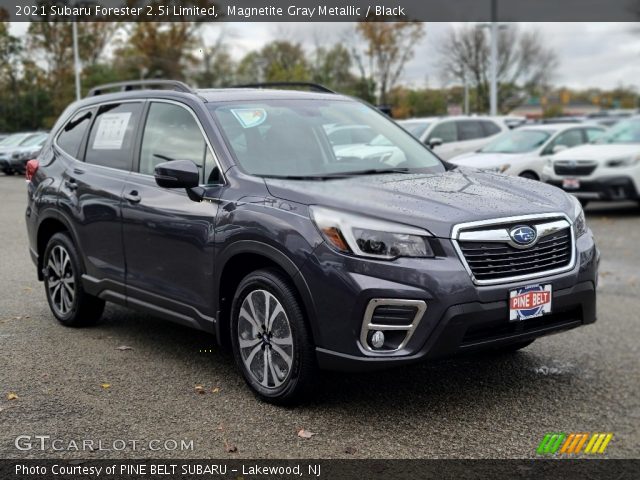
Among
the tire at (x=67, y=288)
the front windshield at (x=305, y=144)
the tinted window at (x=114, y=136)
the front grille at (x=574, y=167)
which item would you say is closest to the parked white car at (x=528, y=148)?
the front grille at (x=574, y=167)

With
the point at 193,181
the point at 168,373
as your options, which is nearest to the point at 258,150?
the point at 193,181

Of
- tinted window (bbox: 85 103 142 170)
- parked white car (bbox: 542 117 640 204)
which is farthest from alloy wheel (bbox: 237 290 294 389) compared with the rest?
parked white car (bbox: 542 117 640 204)

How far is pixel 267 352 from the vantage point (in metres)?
4.35

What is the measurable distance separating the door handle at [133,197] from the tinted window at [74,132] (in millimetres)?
1110

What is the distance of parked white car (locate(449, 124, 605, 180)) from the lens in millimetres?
14742

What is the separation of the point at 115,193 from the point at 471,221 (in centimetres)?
268

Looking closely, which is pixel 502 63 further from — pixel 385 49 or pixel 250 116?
pixel 250 116

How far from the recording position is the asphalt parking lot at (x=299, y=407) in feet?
12.9

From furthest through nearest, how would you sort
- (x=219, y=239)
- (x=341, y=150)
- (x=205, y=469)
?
(x=341, y=150)
(x=219, y=239)
(x=205, y=469)

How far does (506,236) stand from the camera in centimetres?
405

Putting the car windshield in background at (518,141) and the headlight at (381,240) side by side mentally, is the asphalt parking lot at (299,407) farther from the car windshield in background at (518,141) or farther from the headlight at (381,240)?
the car windshield in background at (518,141)

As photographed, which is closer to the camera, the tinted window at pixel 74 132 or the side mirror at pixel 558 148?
the tinted window at pixel 74 132

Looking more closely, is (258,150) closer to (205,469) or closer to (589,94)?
(205,469)

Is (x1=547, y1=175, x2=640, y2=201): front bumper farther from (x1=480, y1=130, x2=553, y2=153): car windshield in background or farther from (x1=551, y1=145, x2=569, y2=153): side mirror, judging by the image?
(x1=480, y1=130, x2=553, y2=153): car windshield in background
